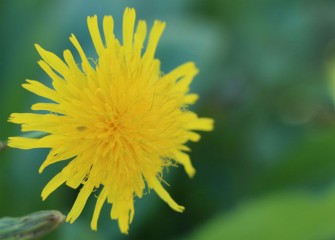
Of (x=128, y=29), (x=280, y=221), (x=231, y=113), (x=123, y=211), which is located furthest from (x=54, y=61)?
(x=231, y=113)

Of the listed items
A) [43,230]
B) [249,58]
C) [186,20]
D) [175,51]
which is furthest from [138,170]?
[249,58]

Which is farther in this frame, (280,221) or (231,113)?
(231,113)

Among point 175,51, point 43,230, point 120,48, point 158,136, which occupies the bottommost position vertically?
point 43,230

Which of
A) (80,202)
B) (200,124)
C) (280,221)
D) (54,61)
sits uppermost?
(54,61)

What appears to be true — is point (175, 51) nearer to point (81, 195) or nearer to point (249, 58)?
point (249, 58)

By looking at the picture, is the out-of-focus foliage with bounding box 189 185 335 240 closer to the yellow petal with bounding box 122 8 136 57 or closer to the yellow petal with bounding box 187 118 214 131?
the yellow petal with bounding box 187 118 214 131

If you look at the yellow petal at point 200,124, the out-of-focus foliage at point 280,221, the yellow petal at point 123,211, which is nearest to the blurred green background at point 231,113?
the out-of-focus foliage at point 280,221

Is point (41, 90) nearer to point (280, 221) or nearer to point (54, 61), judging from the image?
point (54, 61)
